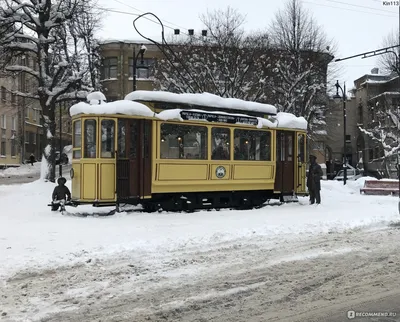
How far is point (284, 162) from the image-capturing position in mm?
17344

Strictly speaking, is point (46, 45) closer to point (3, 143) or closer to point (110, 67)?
point (110, 67)

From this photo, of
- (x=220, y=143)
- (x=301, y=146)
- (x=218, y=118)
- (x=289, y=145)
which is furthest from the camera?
(x=301, y=146)

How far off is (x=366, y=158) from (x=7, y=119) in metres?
39.7

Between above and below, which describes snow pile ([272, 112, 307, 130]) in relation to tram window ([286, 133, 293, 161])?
above

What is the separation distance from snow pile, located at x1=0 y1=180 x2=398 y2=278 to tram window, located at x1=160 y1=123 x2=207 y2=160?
1786mm

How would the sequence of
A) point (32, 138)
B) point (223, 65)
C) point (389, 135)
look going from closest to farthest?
1. point (223, 65)
2. point (389, 135)
3. point (32, 138)

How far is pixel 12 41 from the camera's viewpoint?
70.6 ft

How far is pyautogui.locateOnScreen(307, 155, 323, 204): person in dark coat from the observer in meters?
17.1

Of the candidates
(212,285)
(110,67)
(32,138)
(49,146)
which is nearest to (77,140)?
(212,285)

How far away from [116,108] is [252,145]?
16.1 feet

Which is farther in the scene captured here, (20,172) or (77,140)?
(20,172)

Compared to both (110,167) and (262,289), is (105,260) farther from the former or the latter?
(110,167)

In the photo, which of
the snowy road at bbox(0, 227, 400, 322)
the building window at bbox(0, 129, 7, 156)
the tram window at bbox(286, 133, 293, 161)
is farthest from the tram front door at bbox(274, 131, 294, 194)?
the building window at bbox(0, 129, 7, 156)

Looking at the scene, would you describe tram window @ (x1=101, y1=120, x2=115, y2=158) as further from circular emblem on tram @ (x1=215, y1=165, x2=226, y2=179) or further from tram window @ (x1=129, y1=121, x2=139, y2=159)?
circular emblem on tram @ (x1=215, y1=165, x2=226, y2=179)
